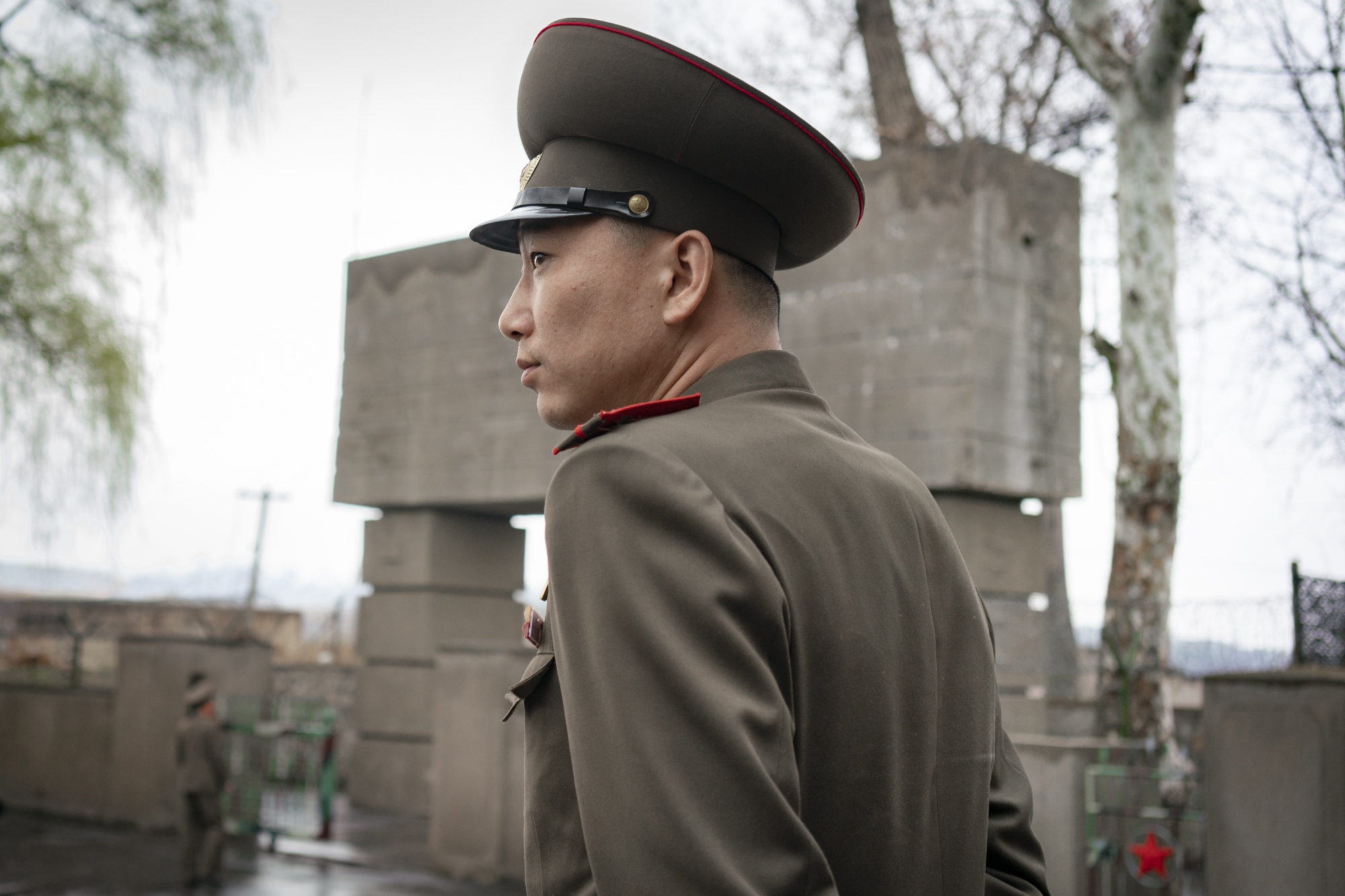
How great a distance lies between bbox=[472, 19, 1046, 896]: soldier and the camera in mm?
977

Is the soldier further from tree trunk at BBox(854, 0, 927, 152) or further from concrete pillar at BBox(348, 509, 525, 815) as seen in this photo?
tree trunk at BBox(854, 0, 927, 152)

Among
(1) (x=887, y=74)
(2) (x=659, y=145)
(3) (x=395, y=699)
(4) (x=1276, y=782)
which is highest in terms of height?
(1) (x=887, y=74)

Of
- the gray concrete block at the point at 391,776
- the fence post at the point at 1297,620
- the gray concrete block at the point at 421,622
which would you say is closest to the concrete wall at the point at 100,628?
the gray concrete block at the point at 421,622

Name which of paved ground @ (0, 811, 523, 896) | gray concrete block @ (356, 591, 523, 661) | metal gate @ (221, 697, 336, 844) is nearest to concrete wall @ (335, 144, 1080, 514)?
paved ground @ (0, 811, 523, 896)

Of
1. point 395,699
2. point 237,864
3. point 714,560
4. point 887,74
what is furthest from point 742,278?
point 887,74

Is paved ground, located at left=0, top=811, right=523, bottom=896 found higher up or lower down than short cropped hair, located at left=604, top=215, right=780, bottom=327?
lower down

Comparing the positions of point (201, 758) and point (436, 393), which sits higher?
point (436, 393)

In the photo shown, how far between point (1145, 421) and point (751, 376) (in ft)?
31.3

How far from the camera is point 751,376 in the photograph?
1.35 m

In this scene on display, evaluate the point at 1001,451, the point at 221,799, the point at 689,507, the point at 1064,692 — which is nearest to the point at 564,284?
the point at 689,507

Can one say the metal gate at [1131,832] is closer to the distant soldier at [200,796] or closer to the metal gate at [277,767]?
the distant soldier at [200,796]

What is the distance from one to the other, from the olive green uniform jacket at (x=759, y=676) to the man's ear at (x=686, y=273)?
8 centimetres

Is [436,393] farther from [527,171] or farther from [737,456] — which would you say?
[737,456]

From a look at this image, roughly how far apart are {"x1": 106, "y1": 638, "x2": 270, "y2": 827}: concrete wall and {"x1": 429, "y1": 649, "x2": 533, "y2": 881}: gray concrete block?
3.98 metres
